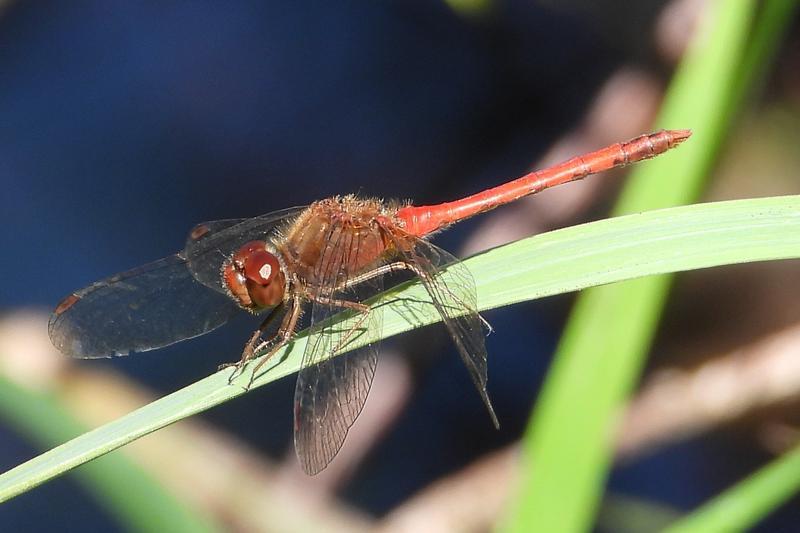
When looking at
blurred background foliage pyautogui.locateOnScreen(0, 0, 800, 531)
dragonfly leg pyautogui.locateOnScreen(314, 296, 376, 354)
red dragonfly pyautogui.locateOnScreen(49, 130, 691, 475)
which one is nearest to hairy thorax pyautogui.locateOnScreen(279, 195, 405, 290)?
red dragonfly pyautogui.locateOnScreen(49, 130, 691, 475)

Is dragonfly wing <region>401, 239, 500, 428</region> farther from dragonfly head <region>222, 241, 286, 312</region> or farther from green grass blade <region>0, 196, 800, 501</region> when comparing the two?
dragonfly head <region>222, 241, 286, 312</region>

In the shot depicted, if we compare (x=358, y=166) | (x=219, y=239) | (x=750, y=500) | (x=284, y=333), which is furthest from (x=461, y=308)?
(x=358, y=166)

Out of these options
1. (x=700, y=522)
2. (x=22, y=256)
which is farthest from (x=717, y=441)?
(x=22, y=256)

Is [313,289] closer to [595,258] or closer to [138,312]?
[138,312]

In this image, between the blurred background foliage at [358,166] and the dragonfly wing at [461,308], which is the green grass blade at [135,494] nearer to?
the dragonfly wing at [461,308]

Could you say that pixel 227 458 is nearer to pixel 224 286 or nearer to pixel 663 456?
pixel 224 286
